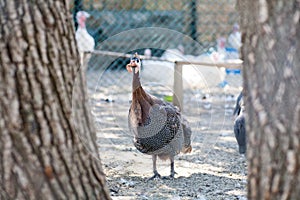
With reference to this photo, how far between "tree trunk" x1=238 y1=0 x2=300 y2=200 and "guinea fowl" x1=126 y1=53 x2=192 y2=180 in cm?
212

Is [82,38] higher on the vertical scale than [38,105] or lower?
lower

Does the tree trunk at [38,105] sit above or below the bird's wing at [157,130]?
above

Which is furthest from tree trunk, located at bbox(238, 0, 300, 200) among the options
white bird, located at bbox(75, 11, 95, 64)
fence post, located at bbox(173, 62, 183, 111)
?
white bird, located at bbox(75, 11, 95, 64)

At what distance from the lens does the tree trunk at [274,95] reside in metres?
1.93

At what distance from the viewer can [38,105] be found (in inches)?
84.0

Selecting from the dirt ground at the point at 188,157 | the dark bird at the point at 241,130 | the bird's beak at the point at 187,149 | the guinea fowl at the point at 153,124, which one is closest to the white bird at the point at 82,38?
the dirt ground at the point at 188,157

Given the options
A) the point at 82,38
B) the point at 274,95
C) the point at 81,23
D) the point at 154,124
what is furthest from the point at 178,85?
the point at 274,95

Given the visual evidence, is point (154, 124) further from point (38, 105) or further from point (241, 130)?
point (38, 105)

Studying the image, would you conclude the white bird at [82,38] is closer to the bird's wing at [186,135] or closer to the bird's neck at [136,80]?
the bird's wing at [186,135]

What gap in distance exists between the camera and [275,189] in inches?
77.4

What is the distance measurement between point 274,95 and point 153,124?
7.62ft

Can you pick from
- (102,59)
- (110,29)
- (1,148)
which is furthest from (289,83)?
(110,29)

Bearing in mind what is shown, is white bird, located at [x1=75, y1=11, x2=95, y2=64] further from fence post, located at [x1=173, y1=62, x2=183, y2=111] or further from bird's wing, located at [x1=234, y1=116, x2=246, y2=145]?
bird's wing, located at [x1=234, y1=116, x2=246, y2=145]

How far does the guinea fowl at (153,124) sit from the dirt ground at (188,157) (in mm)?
213
